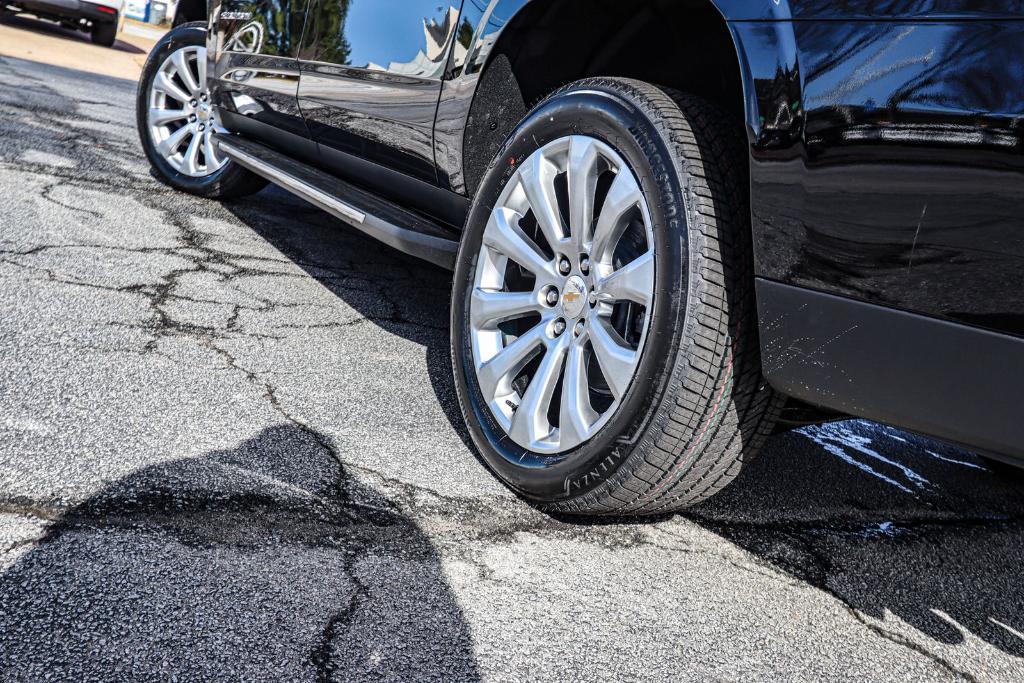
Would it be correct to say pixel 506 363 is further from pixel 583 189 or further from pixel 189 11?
pixel 189 11

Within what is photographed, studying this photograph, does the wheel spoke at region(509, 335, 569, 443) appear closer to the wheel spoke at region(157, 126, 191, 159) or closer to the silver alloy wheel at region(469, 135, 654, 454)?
the silver alloy wheel at region(469, 135, 654, 454)

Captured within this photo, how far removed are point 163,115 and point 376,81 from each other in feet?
7.19

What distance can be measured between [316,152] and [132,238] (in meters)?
0.85

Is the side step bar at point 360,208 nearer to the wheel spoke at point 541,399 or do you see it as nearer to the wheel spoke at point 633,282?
the wheel spoke at point 541,399

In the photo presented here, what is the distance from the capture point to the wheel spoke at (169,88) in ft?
15.2

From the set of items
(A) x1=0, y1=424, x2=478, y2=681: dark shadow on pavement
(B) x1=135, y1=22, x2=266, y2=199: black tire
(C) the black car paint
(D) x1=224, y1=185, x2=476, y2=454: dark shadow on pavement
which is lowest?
(A) x1=0, y1=424, x2=478, y2=681: dark shadow on pavement

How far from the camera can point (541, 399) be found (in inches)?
83.0

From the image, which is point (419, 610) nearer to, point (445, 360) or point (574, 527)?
point (574, 527)

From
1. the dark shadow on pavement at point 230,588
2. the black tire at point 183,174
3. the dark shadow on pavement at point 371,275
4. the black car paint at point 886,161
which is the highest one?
the black car paint at point 886,161

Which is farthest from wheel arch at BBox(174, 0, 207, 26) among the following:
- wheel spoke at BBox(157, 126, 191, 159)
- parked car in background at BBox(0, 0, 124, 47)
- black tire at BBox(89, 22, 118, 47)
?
black tire at BBox(89, 22, 118, 47)

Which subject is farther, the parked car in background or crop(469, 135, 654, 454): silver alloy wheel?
the parked car in background

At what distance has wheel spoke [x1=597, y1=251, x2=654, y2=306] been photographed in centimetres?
188

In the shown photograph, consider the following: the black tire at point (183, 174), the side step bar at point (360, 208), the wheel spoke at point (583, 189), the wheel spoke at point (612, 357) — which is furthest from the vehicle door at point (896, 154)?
the black tire at point (183, 174)

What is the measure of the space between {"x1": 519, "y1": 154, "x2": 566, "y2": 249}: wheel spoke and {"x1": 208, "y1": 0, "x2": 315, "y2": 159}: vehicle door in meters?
1.56
